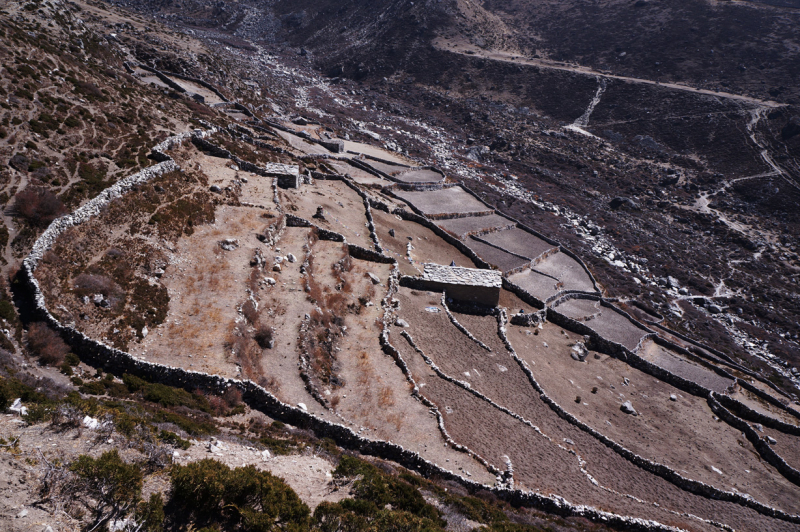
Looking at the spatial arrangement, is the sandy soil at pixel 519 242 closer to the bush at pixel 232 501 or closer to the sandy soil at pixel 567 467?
the sandy soil at pixel 567 467

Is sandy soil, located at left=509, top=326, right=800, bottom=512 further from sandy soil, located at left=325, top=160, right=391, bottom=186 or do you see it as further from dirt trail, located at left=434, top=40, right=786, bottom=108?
dirt trail, located at left=434, top=40, right=786, bottom=108

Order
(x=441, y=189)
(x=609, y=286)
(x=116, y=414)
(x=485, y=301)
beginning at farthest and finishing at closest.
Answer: (x=441, y=189), (x=609, y=286), (x=485, y=301), (x=116, y=414)

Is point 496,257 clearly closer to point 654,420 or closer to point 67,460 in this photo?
point 654,420

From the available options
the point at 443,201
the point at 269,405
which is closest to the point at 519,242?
the point at 443,201

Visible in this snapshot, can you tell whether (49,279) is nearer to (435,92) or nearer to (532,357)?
(532,357)

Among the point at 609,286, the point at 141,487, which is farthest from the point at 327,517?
the point at 609,286

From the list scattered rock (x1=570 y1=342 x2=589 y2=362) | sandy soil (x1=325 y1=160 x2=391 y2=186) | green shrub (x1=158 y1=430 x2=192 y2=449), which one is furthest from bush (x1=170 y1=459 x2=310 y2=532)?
sandy soil (x1=325 y1=160 x2=391 y2=186)
